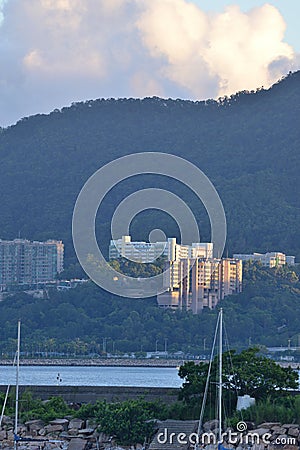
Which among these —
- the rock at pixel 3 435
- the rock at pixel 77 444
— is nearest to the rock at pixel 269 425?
the rock at pixel 77 444

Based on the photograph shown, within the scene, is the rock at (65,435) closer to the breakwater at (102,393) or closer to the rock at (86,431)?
the rock at (86,431)

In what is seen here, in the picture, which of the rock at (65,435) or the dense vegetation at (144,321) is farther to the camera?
the dense vegetation at (144,321)

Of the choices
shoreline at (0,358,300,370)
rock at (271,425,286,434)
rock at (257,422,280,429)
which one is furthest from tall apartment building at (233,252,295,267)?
rock at (271,425,286,434)

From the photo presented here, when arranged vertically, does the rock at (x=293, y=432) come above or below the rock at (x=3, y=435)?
above

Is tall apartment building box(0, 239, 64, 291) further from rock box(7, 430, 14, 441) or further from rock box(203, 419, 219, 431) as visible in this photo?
rock box(203, 419, 219, 431)

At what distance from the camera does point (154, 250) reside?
97.6m

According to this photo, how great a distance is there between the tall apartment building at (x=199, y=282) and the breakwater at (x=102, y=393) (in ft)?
196

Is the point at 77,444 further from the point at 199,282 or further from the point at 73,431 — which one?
the point at 199,282

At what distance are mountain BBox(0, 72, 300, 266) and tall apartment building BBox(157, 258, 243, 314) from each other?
6026 mm

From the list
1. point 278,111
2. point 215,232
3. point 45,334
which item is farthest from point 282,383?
point 278,111

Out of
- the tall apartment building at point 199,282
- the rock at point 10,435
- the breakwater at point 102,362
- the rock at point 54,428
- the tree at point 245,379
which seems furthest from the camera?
the tall apartment building at point 199,282

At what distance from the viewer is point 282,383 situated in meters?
26.2

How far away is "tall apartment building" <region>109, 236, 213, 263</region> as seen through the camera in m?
94.4

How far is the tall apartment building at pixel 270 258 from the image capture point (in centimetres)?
9394
